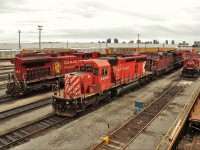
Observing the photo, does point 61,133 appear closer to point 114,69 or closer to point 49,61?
point 114,69

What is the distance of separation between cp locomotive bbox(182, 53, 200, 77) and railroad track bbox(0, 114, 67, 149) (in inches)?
924

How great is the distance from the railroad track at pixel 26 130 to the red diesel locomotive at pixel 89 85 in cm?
71

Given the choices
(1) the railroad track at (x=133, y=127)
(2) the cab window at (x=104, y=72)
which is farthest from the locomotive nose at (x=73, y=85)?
(1) the railroad track at (x=133, y=127)

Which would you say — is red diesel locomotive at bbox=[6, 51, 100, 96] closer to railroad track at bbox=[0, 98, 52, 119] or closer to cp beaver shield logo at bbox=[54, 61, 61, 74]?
cp beaver shield logo at bbox=[54, 61, 61, 74]

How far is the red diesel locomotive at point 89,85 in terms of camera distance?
15.2m

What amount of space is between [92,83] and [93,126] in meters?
3.76

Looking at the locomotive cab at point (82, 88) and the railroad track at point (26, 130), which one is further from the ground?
the locomotive cab at point (82, 88)

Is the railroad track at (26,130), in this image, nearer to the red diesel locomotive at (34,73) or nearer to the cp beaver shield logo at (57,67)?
the red diesel locomotive at (34,73)

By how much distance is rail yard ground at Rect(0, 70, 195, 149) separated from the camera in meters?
11.7

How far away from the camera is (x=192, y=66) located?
32.7 m

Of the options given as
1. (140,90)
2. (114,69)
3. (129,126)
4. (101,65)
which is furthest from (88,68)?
(140,90)

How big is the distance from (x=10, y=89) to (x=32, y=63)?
3036 millimetres

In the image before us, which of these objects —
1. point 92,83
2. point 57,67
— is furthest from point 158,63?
point 92,83

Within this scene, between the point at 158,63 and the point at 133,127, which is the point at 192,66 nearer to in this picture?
the point at 158,63
